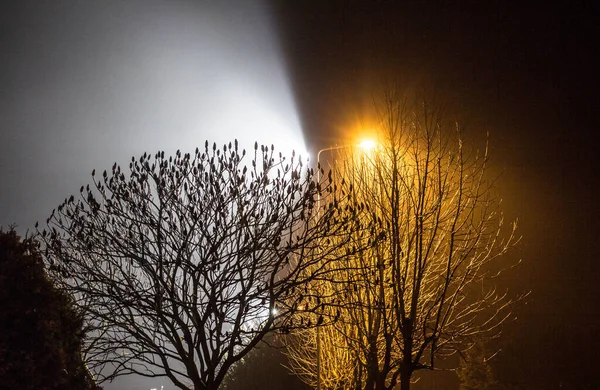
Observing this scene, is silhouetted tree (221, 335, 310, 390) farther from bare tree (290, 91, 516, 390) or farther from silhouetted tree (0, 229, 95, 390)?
silhouetted tree (0, 229, 95, 390)

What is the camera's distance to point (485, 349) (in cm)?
1728

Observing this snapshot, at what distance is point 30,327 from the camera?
694 centimetres

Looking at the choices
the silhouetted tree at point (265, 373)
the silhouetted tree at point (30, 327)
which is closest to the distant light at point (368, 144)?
the silhouetted tree at point (30, 327)

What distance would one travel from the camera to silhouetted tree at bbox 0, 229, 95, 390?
6672mm

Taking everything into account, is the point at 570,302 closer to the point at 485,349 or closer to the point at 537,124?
the point at 485,349

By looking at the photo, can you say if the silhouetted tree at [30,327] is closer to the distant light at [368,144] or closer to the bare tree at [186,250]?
the bare tree at [186,250]

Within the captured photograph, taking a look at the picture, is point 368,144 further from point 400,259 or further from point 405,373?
point 405,373

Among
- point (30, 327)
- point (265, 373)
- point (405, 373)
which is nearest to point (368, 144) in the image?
point (405, 373)

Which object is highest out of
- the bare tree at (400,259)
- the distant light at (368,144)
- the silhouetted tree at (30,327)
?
the distant light at (368,144)

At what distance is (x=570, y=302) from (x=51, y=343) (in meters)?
14.2

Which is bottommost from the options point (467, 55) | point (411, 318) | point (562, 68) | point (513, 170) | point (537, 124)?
point (411, 318)

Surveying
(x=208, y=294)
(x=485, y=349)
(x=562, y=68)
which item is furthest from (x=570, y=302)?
(x=208, y=294)

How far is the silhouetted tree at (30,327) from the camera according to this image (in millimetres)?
6672

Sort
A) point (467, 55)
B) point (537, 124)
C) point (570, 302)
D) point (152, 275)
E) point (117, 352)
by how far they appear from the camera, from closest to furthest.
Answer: point (152, 275)
point (117, 352)
point (570, 302)
point (537, 124)
point (467, 55)
